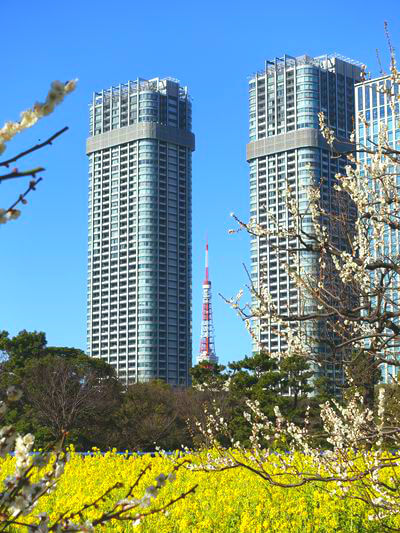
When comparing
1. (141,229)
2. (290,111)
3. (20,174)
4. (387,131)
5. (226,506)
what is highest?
(290,111)

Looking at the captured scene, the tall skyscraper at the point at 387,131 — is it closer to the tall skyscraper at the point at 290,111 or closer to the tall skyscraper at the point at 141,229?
the tall skyscraper at the point at 290,111

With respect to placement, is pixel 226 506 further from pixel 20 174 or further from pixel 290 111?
pixel 290 111

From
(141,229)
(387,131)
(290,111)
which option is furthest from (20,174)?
(290,111)

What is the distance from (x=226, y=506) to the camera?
7504 mm

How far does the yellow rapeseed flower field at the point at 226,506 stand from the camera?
266 inches

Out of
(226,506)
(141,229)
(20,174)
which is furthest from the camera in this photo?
(141,229)

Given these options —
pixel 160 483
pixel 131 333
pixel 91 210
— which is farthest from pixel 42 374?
pixel 91 210

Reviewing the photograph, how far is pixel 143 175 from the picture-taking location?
119312mm

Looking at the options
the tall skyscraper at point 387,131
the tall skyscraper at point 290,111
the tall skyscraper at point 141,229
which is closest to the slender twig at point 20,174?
the tall skyscraper at point 387,131

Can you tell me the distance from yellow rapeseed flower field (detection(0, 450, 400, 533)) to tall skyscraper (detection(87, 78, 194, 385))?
97.5 meters

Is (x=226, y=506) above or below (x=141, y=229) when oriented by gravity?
below

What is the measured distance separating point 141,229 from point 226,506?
362ft

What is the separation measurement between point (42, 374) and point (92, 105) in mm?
102472

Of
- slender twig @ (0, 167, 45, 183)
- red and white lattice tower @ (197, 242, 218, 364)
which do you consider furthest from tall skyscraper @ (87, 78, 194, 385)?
slender twig @ (0, 167, 45, 183)
